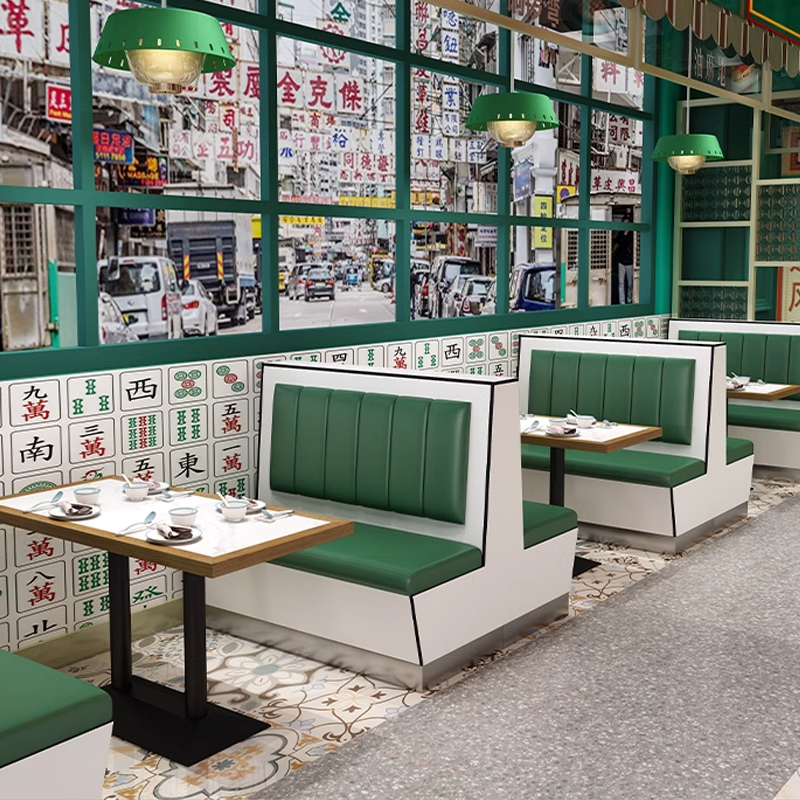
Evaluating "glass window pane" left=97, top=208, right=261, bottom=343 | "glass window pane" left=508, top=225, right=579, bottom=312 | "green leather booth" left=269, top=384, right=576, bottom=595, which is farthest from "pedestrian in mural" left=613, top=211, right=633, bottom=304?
"green leather booth" left=269, top=384, right=576, bottom=595

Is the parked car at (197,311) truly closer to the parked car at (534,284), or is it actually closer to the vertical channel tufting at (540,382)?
the parked car at (534,284)

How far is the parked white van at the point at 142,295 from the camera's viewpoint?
43.2ft

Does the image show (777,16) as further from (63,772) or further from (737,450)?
(63,772)

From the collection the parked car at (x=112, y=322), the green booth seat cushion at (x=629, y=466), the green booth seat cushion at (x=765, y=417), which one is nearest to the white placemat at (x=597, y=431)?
the green booth seat cushion at (x=629, y=466)

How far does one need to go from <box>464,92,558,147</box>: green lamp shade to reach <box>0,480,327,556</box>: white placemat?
81.1 inches

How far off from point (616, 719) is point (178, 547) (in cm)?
147

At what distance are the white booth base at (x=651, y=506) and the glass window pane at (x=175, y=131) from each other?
8808 mm

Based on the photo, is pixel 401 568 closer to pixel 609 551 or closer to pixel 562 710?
pixel 562 710

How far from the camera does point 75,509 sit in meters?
3.18

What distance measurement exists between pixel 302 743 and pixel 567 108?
41.5 ft

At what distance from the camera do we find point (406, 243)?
5.45 metres

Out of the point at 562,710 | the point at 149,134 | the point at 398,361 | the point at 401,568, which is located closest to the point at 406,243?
the point at 398,361

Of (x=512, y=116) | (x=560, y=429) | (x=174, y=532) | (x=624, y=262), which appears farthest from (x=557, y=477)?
(x=624, y=262)

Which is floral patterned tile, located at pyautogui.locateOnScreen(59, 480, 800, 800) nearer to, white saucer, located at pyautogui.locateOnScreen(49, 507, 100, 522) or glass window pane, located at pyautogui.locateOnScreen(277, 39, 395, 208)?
white saucer, located at pyautogui.locateOnScreen(49, 507, 100, 522)
